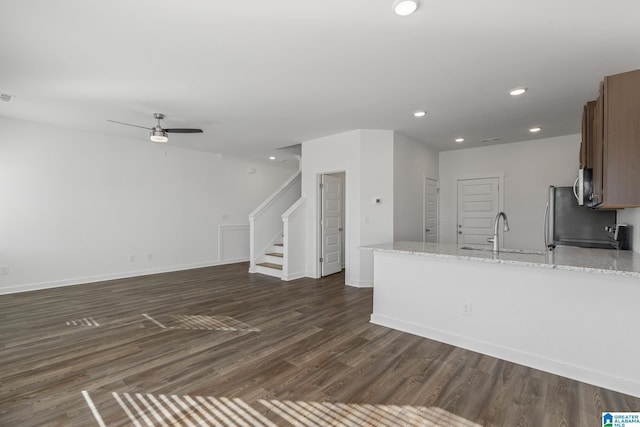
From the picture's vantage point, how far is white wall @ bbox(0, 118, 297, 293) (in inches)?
182

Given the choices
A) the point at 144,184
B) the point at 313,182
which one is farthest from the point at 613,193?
the point at 144,184

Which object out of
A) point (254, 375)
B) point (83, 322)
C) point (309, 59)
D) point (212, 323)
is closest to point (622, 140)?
point (309, 59)

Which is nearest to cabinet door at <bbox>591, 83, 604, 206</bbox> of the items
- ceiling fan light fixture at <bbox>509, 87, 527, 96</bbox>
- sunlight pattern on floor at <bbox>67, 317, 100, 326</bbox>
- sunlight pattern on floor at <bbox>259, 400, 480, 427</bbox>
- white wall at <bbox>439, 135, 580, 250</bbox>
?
ceiling fan light fixture at <bbox>509, 87, 527, 96</bbox>

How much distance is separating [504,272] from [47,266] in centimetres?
639

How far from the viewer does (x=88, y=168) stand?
5.25 meters

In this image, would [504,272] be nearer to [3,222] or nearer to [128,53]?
[128,53]

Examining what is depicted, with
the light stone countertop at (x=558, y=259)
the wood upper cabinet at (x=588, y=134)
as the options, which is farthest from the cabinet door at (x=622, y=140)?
the wood upper cabinet at (x=588, y=134)

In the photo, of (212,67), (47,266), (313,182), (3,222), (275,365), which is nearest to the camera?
(275,365)

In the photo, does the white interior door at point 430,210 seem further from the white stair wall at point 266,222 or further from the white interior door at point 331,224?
the white stair wall at point 266,222

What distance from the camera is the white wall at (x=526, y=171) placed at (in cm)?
537

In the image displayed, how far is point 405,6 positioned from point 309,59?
978mm

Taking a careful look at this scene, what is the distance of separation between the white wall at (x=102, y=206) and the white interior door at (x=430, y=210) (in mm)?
4424

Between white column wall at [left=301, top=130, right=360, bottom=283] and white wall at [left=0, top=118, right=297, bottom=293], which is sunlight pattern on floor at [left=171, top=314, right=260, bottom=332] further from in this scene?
white wall at [left=0, top=118, right=297, bottom=293]

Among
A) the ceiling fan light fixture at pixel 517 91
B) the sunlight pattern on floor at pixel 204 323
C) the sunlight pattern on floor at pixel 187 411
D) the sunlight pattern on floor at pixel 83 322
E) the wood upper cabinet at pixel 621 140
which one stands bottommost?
the sunlight pattern on floor at pixel 187 411
